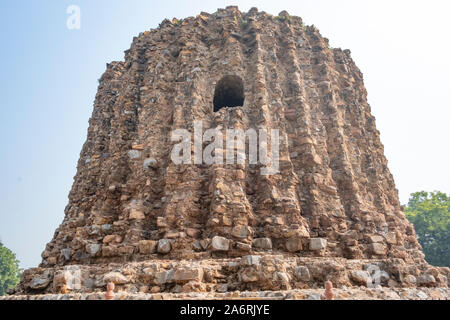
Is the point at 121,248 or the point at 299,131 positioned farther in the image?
the point at 299,131

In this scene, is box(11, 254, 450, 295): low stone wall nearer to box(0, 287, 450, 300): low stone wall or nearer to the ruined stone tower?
the ruined stone tower

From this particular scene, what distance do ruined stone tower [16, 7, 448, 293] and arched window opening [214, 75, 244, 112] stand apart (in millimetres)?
53

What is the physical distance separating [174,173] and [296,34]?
24.5 feet

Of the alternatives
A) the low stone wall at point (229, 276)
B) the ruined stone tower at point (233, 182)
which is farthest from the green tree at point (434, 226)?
the low stone wall at point (229, 276)

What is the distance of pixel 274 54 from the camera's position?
33.7 feet

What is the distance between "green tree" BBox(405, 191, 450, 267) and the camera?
21.9 metres

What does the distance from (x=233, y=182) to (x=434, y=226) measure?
893 inches

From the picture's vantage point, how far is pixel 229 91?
1056cm

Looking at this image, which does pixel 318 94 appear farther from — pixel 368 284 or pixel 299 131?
pixel 368 284

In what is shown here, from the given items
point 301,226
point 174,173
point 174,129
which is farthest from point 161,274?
point 174,129

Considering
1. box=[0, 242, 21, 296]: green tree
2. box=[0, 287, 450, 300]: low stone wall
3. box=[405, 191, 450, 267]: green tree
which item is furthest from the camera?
Result: box=[0, 242, 21, 296]: green tree

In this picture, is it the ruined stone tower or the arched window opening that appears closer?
the ruined stone tower

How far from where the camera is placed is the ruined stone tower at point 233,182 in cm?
634

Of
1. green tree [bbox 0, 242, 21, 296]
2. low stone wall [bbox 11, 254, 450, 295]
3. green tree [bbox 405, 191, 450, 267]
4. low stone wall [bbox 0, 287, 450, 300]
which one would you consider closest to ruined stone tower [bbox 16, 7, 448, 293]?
low stone wall [bbox 11, 254, 450, 295]
